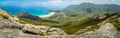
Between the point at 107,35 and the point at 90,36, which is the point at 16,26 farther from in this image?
the point at 107,35

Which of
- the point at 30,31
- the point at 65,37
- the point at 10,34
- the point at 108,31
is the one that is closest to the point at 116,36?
the point at 108,31

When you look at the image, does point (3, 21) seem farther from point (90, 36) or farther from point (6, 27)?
point (90, 36)

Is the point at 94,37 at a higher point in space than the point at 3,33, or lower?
lower

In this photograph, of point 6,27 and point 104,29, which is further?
point 104,29

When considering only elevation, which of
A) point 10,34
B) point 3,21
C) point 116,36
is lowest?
point 116,36

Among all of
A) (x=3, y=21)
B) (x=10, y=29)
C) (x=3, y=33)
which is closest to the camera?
(x=3, y=33)

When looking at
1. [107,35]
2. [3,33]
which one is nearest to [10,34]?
[3,33]

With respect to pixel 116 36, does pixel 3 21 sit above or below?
above

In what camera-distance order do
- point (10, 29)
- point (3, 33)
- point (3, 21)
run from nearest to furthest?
point (3, 33) → point (10, 29) → point (3, 21)

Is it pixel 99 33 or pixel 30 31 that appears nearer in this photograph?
pixel 99 33
